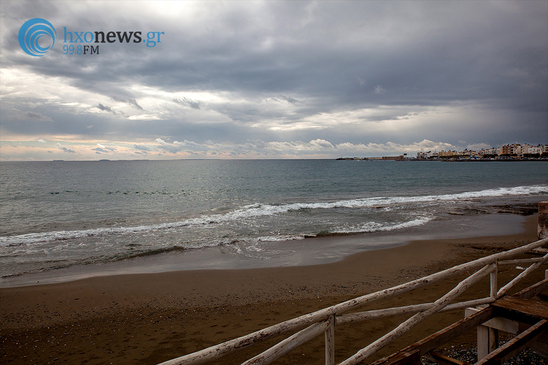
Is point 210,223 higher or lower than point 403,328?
lower

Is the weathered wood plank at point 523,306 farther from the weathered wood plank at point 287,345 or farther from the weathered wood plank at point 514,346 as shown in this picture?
the weathered wood plank at point 287,345

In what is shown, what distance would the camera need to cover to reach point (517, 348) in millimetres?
3260

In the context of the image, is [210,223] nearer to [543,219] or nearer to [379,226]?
[379,226]

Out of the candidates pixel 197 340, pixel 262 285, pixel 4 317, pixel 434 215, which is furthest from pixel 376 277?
pixel 434 215

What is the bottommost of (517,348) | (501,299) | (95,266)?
(95,266)

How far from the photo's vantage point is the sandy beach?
5.46m

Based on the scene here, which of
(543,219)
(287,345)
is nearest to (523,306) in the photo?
(287,345)

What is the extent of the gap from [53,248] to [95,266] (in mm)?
4447

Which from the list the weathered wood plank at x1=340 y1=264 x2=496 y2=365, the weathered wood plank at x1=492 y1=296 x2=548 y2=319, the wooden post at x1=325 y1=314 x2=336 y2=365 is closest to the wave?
the weathered wood plank at x1=492 y1=296 x2=548 y2=319

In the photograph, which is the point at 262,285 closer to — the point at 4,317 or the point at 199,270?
the point at 199,270

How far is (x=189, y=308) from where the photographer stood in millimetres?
7492

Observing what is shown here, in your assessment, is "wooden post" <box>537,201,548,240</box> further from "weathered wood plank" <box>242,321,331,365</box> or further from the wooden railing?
"weathered wood plank" <box>242,321,331,365</box>

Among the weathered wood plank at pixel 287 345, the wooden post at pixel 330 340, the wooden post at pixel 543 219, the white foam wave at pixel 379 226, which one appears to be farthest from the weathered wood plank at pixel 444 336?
the white foam wave at pixel 379 226

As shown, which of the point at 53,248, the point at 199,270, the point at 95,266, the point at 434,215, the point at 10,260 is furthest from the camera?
the point at 434,215
